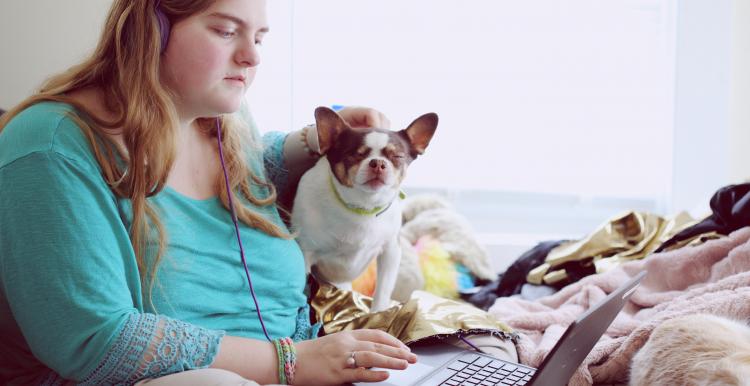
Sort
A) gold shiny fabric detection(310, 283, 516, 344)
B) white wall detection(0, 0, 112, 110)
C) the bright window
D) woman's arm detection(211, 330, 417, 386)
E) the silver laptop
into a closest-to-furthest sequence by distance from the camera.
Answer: the silver laptop < woman's arm detection(211, 330, 417, 386) < gold shiny fabric detection(310, 283, 516, 344) < white wall detection(0, 0, 112, 110) < the bright window

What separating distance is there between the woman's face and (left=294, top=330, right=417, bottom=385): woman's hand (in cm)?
39

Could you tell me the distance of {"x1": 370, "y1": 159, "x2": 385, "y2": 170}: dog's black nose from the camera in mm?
1283

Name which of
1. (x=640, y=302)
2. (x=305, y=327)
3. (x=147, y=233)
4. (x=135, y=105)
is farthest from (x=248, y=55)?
(x=640, y=302)

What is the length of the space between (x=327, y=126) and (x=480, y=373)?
1.79 ft

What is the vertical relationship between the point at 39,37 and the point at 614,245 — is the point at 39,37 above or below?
above

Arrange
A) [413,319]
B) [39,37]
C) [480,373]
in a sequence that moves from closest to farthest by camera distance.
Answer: [480,373] → [413,319] → [39,37]

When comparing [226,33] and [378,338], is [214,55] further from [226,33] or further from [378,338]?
[378,338]

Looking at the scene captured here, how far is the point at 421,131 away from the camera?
1.39 metres

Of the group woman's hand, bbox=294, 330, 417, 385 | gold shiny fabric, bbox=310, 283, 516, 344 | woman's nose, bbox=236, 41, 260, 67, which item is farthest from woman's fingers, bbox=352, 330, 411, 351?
woman's nose, bbox=236, 41, 260, 67

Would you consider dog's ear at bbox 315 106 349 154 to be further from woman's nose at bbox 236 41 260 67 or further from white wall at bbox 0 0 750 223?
white wall at bbox 0 0 750 223

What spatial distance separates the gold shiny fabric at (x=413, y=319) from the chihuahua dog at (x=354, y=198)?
0.07 meters

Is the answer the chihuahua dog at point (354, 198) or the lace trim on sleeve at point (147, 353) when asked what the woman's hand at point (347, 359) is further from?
the chihuahua dog at point (354, 198)

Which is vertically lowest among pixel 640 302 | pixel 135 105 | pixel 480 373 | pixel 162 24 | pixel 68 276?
pixel 640 302

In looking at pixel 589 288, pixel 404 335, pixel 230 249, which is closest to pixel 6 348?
pixel 230 249
